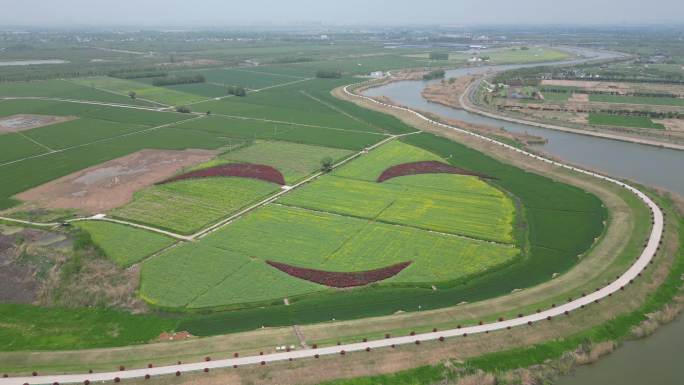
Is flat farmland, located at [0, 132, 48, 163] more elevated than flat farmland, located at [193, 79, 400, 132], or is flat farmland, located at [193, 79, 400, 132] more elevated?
flat farmland, located at [193, 79, 400, 132]

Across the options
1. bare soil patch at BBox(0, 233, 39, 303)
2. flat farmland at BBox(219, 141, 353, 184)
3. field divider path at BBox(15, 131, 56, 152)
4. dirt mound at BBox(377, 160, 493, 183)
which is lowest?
bare soil patch at BBox(0, 233, 39, 303)

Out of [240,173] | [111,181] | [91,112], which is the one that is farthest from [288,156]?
[91,112]

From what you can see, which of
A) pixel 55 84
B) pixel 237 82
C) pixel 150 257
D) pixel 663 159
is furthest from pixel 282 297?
pixel 55 84

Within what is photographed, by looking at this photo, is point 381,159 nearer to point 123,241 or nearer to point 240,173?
point 240,173

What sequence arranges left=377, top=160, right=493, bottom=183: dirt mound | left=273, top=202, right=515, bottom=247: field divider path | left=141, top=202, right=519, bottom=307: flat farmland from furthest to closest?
left=377, top=160, right=493, bottom=183: dirt mound → left=273, top=202, right=515, bottom=247: field divider path → left=141, top=202, right=519, bottom=307: flat farmland

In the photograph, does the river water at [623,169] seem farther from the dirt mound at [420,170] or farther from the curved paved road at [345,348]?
the dirt mound at [420,170]

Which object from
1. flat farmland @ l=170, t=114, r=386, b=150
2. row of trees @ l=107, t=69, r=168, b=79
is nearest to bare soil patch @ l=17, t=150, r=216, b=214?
flat farmland @ l=170, t=114, r=386, b=150

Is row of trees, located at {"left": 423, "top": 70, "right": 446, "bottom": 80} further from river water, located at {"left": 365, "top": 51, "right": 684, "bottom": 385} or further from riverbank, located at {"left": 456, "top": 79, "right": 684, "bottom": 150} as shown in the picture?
riverbank, located at {"left": 456, "top": 79, "right": 684, "bottom": 150}
